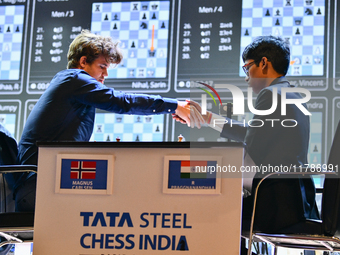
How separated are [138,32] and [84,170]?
94.3 inches

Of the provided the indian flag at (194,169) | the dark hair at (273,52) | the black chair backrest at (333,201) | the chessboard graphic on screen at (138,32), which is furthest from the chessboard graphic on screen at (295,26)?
the indian flag at (194,169)

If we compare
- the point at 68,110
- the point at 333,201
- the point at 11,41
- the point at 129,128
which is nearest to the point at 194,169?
the point at 333,201

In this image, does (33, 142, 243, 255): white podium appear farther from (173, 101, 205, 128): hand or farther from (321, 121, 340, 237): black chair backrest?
(173, 101, 205, 128): hand

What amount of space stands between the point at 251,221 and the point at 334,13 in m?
2.56

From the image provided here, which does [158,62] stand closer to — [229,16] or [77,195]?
[229,16]

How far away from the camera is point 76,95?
2.16 meters

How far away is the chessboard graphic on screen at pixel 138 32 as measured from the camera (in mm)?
3777

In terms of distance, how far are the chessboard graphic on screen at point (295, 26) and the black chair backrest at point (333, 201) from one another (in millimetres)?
1943

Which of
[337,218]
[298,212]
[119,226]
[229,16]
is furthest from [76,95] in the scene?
[229,16]

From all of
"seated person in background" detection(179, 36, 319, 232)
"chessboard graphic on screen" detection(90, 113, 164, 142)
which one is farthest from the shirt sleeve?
"chessboard graphic on screen" detection(90, 113, 164, 142)

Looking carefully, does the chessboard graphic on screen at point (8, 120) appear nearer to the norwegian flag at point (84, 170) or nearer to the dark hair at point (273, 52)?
the norwegian flag at point (84, 170)

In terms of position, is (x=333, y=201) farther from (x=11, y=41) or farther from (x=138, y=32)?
(x=11, y=41)

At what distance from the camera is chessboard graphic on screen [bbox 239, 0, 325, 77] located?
11.5 ft

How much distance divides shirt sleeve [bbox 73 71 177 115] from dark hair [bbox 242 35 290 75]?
53 cm
